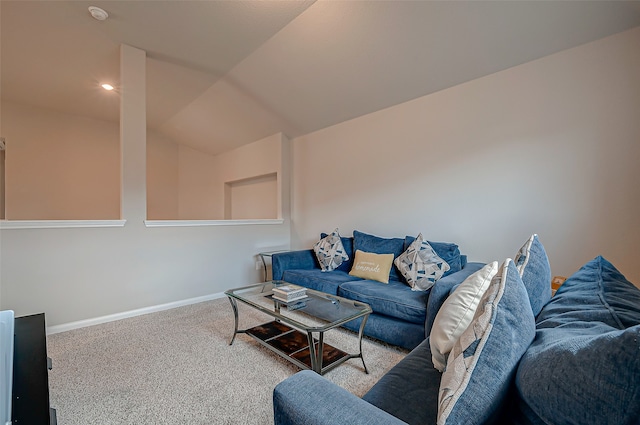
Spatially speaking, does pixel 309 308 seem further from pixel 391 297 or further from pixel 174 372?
pixel 174 372

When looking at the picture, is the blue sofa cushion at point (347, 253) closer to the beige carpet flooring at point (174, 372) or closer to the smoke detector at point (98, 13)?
the beige carpet flooring at point (174, 372)

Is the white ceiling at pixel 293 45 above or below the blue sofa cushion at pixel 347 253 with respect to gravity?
above

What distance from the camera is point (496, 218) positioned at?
2518 mm

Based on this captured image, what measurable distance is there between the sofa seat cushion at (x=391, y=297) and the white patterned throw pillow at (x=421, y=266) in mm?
89

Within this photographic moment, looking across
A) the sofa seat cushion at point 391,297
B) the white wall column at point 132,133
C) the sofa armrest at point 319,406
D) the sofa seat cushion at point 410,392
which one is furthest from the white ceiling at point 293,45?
the sofa armrest at point 319,406

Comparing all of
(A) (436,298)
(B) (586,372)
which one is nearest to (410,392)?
(B) (586,372)

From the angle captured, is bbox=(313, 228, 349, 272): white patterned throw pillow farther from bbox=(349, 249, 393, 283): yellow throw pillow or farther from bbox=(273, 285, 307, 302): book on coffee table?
bbox=(273, 285, 307, 302): book on coffee table

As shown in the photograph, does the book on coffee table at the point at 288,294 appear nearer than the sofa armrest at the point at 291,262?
Yes

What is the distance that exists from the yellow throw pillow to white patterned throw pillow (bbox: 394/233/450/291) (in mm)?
172

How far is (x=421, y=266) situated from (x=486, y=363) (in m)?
1.90

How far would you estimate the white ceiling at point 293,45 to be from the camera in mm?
2074

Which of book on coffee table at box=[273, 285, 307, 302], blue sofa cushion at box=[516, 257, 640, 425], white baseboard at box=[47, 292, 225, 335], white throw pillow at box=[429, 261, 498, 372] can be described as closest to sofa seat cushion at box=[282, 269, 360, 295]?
book on coffee table at box=[273, 285, 307, 302]

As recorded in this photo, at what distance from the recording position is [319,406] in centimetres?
71

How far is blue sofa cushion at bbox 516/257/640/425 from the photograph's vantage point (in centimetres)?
44
